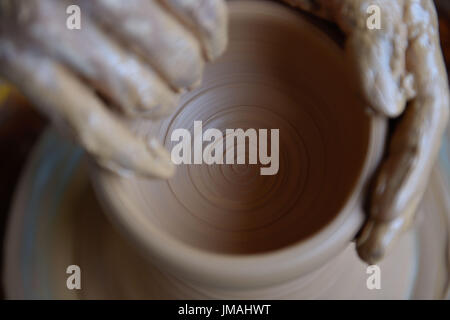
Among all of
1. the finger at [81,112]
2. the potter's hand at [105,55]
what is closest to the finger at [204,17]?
the potter's hand at [105,55]

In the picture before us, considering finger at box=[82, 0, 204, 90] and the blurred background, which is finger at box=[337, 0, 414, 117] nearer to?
finger at box=[82, 0, 204, 90]

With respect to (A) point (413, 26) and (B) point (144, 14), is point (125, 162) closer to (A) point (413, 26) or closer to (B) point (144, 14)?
(B) point (144, 14)

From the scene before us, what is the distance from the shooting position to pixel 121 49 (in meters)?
0.86

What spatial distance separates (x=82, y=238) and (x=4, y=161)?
0.74 metres

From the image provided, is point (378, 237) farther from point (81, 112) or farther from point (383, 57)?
point (81, 112)

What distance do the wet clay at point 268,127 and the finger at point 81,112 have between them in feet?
0.53

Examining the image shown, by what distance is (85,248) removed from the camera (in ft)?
4.91

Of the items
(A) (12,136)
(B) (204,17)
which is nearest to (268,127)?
(B) (204,17)

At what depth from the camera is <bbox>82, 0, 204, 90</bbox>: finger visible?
81 cm

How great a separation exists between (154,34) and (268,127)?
0.67 metres

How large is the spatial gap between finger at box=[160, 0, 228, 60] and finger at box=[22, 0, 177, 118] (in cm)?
11

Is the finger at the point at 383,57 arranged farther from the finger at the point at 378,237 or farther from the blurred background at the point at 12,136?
the blurred background at the point at 12,136

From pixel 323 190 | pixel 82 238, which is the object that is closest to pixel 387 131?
pixel 323 190

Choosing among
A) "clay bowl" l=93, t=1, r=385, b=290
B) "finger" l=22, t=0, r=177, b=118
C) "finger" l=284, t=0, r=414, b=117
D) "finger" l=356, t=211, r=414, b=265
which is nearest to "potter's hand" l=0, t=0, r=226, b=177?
"finger" l=22, t=0, r=177, b=118
